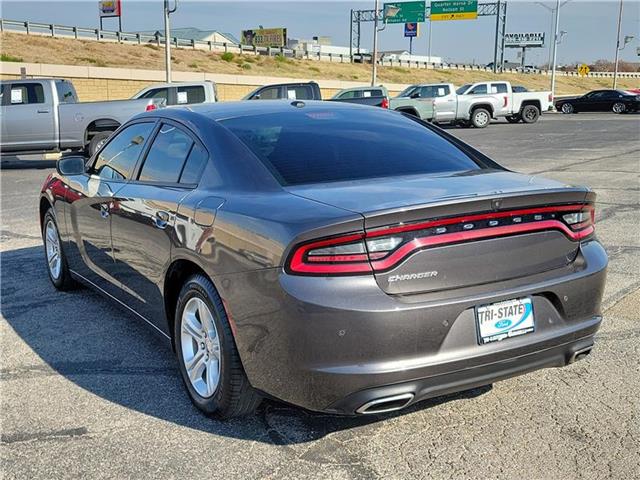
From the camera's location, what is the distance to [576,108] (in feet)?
144

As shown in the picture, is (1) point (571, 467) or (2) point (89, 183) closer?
(1) point (571, 467)

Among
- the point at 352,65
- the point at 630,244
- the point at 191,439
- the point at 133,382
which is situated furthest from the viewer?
the point at 352,65

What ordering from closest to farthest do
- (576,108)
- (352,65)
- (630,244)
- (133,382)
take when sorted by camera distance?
(133,382)
(630,244)
(576,108)
(352,65)

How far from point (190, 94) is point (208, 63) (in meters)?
47.1

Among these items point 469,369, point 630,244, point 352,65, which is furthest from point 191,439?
point 352,65

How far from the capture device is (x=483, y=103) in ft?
102

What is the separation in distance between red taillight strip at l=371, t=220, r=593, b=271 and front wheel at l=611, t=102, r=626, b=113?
42.3 metres

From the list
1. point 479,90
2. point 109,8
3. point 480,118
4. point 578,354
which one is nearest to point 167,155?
point 578,354

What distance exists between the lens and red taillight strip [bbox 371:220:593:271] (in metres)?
2.96

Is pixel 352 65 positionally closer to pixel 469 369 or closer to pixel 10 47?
pixel 10 47

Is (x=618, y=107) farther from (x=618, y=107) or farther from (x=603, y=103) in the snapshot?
(x=603, y=103)

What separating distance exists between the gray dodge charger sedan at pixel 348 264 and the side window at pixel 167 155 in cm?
2

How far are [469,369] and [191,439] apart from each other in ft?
4.51

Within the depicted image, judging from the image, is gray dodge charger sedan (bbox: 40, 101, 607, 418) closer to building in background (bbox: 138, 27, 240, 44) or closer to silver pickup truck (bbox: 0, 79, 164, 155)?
silver pickup truck (bbox: 0, 79, 164, 155)
